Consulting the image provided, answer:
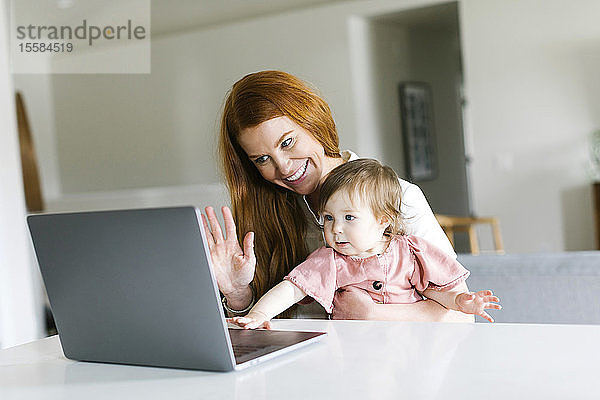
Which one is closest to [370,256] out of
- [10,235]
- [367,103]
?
[10,235]

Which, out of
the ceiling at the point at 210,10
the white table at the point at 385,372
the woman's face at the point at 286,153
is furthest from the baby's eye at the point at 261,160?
the ceiling at the point at 210,10

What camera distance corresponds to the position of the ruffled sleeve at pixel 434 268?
1.41 m

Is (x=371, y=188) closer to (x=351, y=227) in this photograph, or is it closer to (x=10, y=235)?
(x=351, y=227)

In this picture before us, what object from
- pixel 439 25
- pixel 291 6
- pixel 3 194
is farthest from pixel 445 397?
pixel 439 25

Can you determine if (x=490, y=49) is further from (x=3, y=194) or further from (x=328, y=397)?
(x=328, y=397)

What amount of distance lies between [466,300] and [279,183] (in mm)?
461

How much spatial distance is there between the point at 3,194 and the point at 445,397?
3211mm

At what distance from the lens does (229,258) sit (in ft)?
4.59

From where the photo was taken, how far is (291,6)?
277 inches

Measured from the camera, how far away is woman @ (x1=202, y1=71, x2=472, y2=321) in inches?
57.4

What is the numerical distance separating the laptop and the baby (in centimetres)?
33

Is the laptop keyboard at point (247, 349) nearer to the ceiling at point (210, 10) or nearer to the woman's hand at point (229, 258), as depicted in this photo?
the woman's hand at point (229, 258)

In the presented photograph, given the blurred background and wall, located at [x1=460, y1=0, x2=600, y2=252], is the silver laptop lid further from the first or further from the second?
wall, located at [x1=460, y1=0, x2=600, y2=252]

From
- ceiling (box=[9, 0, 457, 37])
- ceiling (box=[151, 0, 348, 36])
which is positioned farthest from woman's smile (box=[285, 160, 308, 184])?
ceiling (box=[151, 0, 348, 36])
